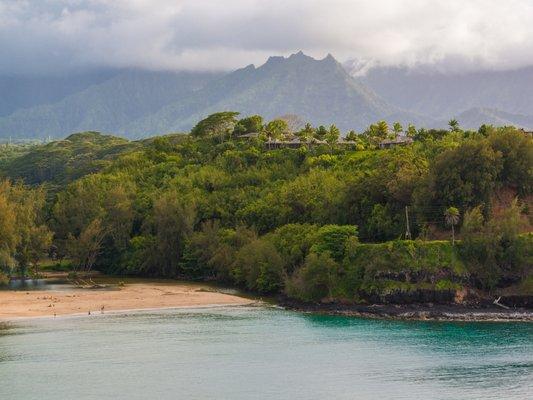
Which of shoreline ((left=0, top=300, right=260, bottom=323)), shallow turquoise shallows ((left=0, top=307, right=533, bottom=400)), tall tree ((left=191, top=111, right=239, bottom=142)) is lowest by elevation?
shallow turquoise shallows ((left=0, top=307, right=533, bottom=400))

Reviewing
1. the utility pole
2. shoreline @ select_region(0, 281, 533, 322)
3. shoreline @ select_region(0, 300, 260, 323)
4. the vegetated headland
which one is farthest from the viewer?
the utility pole

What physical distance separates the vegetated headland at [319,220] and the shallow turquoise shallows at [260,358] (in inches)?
269

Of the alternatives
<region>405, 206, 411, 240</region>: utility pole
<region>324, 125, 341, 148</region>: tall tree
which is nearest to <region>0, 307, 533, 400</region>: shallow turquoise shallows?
<region>405, 206, 411, 240</region>: utility pole

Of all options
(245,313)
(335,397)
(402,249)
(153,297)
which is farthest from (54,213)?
(335,397)

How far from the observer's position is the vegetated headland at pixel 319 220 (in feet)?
252

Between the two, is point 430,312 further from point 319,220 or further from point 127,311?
point 127,311

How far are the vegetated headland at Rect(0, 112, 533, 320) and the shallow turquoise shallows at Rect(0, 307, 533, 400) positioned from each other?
269 inches

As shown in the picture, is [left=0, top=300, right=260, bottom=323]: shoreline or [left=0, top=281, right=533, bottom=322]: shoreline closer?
[left=0, top=281, right=533, bottom=322]: shoreline

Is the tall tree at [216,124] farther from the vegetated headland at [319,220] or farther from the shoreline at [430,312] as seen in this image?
the shoreline at [430,312]

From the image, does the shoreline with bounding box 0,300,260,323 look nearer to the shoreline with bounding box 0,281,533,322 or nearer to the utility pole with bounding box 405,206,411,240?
the shoreline with bounding box 0,281,533,322

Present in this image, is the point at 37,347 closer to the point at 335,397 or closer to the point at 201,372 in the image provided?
the point at 201,372

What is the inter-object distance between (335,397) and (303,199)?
176ft

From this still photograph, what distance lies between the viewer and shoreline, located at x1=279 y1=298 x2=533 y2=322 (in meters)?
71.4

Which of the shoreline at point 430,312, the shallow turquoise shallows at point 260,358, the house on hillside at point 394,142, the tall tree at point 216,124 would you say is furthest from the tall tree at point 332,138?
the shallow turquoise shallows at point 260,358
